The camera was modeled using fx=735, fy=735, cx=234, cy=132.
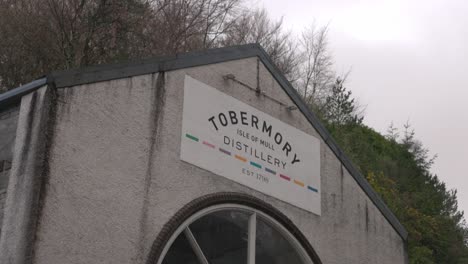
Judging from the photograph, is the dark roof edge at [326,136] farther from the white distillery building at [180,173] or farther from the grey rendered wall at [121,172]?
the grey rendered wall at [121,172]

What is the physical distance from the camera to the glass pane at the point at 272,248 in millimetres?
10016

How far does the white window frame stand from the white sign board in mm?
360

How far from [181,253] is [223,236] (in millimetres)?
800

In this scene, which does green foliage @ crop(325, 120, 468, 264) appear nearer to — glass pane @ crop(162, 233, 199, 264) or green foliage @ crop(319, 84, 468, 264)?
green foliage @ crop(319, 84, 468, 264)

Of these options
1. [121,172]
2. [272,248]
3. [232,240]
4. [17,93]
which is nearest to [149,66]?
[121,172]

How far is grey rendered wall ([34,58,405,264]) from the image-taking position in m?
7.74

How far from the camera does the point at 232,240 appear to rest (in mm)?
9711

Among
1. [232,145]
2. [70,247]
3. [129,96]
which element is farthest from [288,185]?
[70,247]

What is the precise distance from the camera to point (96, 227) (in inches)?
312

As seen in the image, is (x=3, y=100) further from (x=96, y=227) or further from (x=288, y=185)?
(x=288, y=185)

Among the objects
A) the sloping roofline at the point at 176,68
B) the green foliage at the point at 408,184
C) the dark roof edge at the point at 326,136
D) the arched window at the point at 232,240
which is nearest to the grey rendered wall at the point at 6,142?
the sloping roofline at the point at 176,68

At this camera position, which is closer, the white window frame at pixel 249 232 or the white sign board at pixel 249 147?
the white window frame at pixel 249 232

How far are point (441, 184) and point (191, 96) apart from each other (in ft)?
105

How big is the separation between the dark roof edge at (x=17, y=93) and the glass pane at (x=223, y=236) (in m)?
2.58
